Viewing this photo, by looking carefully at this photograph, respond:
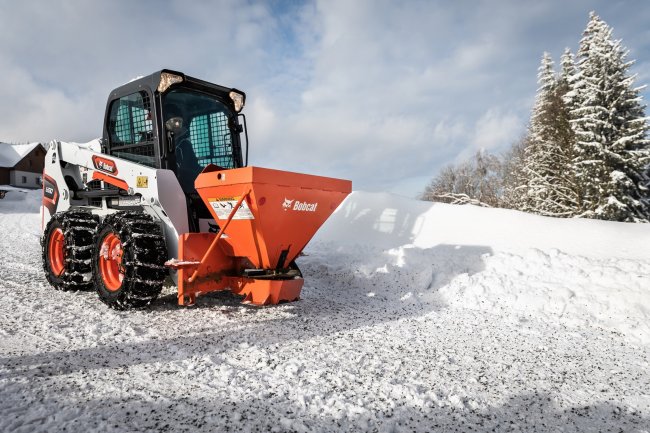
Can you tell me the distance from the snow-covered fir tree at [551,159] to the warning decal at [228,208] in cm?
2033

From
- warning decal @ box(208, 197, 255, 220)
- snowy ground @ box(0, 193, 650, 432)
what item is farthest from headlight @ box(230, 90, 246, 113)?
snowy ground @ box(0, 193, 650, 432)

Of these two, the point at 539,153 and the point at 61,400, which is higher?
the point at 539,153

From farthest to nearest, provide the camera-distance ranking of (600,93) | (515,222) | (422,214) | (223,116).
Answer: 1. (600,93)
2. (422,214)
3. (515,222)
4. (223,116)

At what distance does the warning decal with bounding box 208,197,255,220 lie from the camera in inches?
158

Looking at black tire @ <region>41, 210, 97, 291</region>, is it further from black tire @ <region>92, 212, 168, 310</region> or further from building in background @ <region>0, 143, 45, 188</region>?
building in background @ <region>0, 143, 45, 188</region>

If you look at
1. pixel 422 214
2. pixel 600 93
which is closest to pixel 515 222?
pixel 422 214

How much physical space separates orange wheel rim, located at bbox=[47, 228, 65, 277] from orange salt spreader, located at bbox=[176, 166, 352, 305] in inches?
118

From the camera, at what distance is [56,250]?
6062 mm

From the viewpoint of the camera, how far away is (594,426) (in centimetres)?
252

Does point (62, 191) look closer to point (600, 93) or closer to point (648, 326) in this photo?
point (648, 326)

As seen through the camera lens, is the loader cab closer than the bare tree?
Yes

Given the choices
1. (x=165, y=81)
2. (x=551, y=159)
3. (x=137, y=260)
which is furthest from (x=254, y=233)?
(x=551, y=159)

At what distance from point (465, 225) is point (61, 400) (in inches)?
327

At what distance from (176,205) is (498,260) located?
509cm
